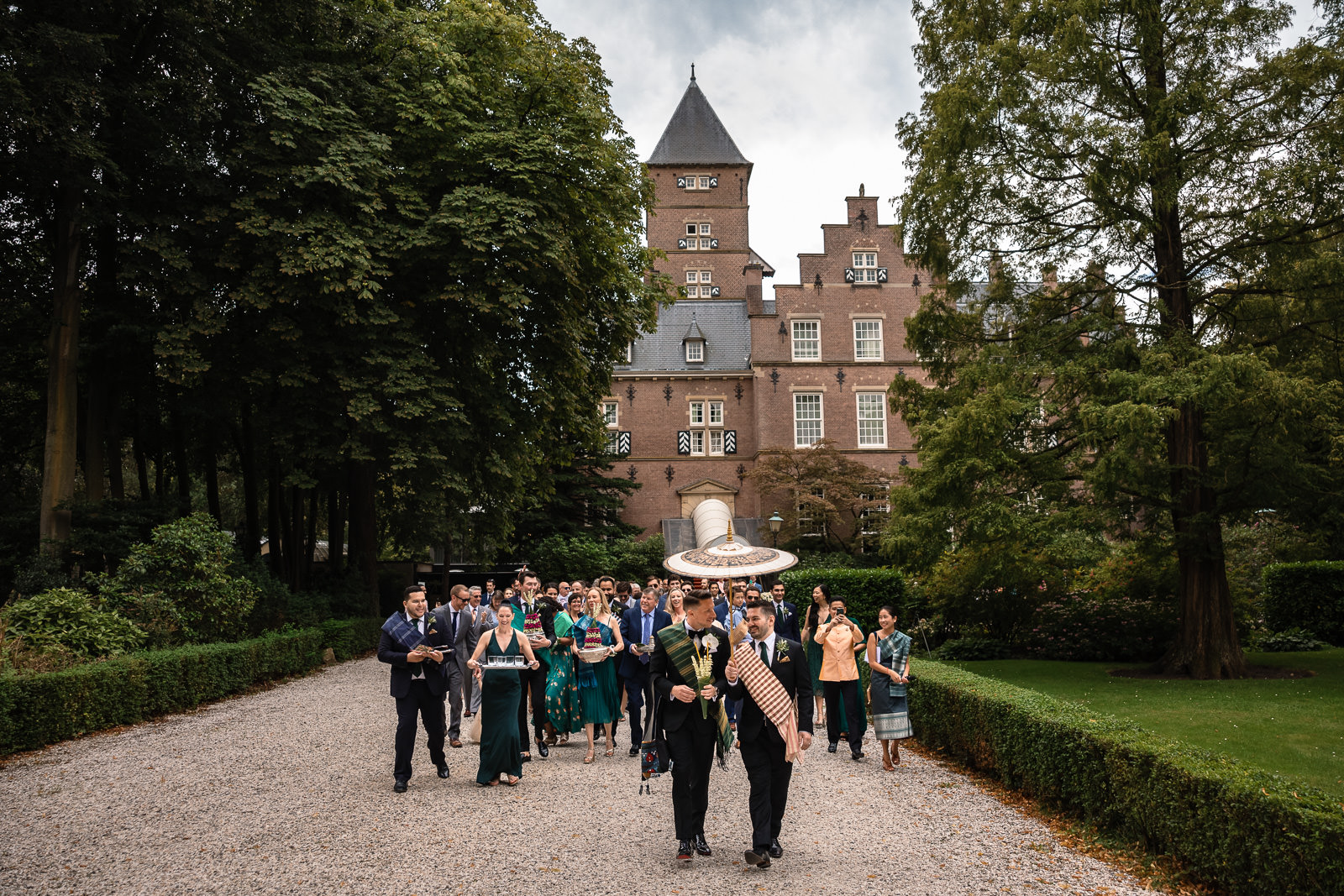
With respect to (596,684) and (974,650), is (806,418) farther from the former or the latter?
(596,684)

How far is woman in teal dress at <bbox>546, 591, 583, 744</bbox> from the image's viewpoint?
10.7m

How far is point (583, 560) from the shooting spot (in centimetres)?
3528

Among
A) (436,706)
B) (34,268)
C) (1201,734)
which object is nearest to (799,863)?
(436,706)

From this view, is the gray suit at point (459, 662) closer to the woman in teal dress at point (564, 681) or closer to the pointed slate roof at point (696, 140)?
the woman in teal dress at point (564, 681)

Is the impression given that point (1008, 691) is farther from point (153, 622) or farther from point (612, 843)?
point (153, 622)

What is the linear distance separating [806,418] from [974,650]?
23133 millimetres

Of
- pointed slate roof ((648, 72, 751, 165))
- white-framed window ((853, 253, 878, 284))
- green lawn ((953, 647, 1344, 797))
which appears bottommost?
green lawn ((953, 647, 1344, 797))

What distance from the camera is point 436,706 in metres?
9.19

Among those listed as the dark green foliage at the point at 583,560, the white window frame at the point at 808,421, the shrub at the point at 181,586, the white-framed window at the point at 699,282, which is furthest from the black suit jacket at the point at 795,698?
the white-framed window at the point at 699,282

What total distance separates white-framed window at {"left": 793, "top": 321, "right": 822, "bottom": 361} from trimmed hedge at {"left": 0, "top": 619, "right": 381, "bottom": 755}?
94.9 ft

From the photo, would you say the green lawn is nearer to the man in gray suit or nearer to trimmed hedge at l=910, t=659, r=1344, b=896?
trimmed hedge at l=910, t=659, r=1344, b=896

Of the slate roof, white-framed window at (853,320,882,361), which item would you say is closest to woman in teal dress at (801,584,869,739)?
white-framed window at (853,320,882,361)

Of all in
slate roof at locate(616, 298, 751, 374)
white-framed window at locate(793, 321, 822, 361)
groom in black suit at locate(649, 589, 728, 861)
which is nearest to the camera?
groom in black suit at locate(649, 589, 728, 861)

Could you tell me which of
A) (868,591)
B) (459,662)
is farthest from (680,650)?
(868,591)
